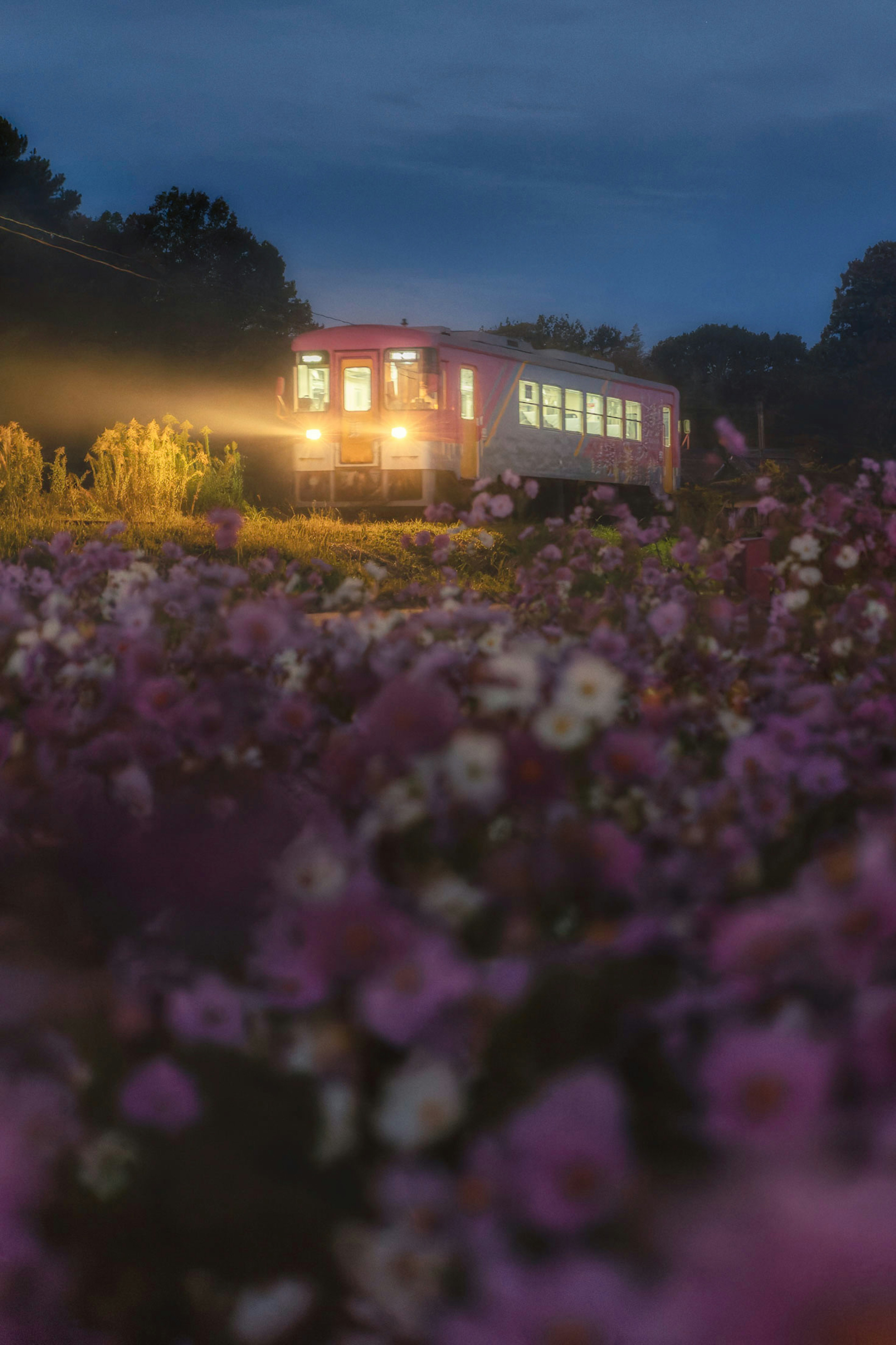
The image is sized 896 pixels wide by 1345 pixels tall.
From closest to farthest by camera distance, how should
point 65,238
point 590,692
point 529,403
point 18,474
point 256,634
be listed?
point 590,692, point 256,634, point 18,474, point 529,403, point 65,238

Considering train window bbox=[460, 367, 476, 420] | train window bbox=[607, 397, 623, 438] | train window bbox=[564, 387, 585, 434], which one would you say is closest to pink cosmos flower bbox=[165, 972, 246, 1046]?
train window bbox=[460, 367, 476, 420]

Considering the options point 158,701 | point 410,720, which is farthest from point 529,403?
point 410,720

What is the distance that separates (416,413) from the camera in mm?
16953

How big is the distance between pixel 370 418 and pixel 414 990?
16.9 meters

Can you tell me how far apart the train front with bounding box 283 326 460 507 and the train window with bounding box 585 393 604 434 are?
412 centimetres

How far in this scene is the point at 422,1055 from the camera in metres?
0.89

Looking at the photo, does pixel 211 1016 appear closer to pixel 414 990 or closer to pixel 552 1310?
pixel 414 990

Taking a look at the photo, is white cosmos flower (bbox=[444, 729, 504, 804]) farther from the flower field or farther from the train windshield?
the train windshield

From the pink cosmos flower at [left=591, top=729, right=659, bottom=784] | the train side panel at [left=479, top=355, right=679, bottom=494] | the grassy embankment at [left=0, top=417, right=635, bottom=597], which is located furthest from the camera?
the train side panel at [left=479, top=355, right=679, bottom=494]

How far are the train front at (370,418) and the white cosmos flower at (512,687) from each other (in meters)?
15.7

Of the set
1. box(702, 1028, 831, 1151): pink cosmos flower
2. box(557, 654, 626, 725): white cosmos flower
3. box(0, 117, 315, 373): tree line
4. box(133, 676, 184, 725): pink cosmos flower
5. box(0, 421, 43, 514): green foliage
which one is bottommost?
box(702, 1028, 831, 1151): pink cosmos flower

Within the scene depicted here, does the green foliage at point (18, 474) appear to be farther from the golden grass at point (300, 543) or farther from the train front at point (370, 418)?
the train front at point (370, 418)

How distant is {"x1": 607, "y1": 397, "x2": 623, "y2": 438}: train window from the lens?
21453 mm

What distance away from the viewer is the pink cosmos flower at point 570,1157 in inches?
30.1
